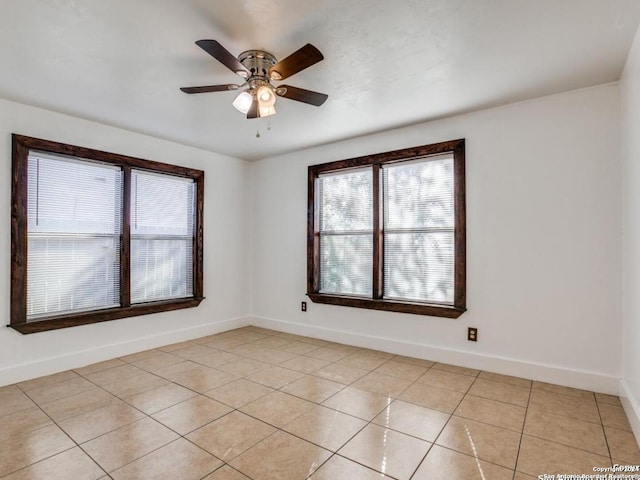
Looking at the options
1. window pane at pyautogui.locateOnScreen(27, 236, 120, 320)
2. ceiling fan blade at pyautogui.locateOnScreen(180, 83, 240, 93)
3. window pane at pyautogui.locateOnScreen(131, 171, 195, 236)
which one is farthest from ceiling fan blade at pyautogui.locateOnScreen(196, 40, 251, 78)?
window pane at pyautogui.locateOnScreen(27, 236, 120, 320)

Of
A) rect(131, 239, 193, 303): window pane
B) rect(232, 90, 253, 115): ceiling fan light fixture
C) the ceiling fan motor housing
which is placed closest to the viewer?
the ceiling fan motor housing

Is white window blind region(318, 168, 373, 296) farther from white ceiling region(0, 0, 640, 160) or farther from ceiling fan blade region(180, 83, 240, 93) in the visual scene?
ceiling fan blade region(180, 83, 240, 93)

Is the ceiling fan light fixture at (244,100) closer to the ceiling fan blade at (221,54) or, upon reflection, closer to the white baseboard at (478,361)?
the ceiling fan blade at (221,54)

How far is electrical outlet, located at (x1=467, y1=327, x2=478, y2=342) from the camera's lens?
3.29 meters

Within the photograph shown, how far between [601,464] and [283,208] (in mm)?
3965

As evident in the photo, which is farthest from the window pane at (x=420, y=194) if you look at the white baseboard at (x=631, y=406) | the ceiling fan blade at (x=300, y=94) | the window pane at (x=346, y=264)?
the white baseboard at (x=631, y=406)

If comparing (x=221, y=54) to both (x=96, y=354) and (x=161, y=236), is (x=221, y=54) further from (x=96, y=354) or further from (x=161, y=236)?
(x=96, y=354)

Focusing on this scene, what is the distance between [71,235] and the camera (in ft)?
11.2

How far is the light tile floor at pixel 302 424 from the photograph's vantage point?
1.85 m

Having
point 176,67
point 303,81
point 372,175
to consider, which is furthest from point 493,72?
point 176,67

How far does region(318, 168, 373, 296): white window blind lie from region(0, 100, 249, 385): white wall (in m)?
1.36

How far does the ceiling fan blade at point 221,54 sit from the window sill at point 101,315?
2.82 m

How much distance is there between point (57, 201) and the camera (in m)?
3.31

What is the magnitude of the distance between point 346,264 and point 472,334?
1.59m
